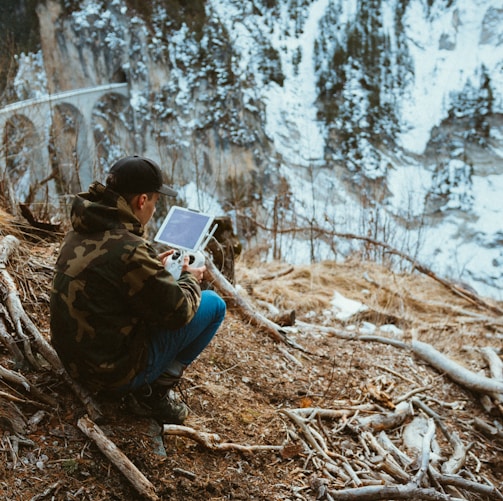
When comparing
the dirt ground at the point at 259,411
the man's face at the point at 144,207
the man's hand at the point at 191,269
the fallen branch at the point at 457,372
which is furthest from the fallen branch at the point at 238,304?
the man's face at the point at 144,207

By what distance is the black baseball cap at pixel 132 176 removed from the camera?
1.70 metres

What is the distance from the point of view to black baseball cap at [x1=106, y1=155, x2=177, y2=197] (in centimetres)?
170

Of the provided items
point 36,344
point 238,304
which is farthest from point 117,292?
point 238,304

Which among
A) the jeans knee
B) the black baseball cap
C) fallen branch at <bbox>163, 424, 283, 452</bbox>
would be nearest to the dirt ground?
fallen branch at <bbox>163, 424, 283, 452</bbox>

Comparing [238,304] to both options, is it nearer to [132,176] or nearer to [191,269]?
[191,269]

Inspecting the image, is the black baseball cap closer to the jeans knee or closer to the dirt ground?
the jeans knee

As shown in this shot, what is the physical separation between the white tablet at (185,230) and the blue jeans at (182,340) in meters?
0.22

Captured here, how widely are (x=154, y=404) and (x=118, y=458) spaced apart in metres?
0.30

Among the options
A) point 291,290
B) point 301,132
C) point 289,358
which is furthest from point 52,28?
point 289,358

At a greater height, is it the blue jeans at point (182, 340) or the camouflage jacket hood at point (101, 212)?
the camouflage jacket hood at point (101, 212)

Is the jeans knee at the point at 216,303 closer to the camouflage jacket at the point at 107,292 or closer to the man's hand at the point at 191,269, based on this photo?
the man's hand at the point at 191,269

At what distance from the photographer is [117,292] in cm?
167

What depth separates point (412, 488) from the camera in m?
2.14

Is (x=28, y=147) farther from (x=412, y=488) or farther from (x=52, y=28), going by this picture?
(x=52, y=28)
